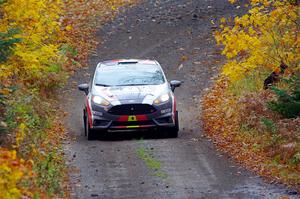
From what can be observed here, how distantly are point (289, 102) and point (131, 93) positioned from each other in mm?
3678

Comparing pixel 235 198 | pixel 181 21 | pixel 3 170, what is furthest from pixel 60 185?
pixel 181 21

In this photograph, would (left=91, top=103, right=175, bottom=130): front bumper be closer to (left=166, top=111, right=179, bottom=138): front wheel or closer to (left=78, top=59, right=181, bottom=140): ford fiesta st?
(left=78, top=59, right=181, bottom=140): ford fiesta st

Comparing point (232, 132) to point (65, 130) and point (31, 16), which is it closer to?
point (65, 130)

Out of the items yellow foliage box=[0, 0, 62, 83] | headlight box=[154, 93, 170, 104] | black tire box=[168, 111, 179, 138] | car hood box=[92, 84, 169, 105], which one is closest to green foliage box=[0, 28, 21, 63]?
car hood box=[92, 84, 169, 105]

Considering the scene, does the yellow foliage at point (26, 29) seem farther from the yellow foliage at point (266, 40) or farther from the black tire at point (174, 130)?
the yellow foliage at point (266, 40)

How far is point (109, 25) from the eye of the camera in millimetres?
34812

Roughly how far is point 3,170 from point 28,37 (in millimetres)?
11957

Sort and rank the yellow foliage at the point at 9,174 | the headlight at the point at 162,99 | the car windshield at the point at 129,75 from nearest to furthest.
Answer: the yellow foliage at the point at 9,174 < the headlight at the point at 162,99 < the car windshield at the point at 129,75

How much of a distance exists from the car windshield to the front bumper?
1.19 metres

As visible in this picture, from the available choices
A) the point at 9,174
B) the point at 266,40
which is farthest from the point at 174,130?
the point at 9,174

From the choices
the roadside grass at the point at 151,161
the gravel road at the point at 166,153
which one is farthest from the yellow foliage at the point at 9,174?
Result: the roadside grass at the point at 151,161

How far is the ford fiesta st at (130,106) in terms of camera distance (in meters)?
17.8

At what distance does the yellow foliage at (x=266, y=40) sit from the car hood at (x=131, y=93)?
186 centimetres

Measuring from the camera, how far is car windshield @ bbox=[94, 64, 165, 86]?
18938mm
